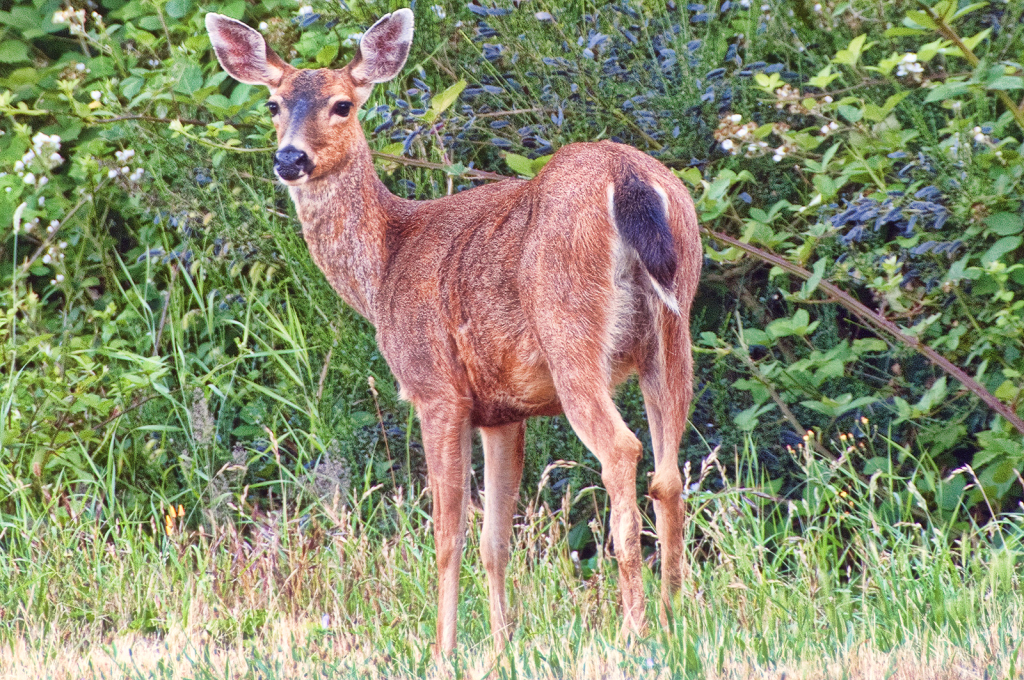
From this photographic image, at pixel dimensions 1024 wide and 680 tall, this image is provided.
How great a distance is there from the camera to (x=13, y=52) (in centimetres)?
675

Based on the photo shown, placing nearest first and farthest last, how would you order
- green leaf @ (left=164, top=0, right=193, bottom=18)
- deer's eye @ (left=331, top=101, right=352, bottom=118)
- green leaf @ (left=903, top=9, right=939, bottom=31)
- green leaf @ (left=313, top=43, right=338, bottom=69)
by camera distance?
1. green leaf @ (left=903, top=9, right=939, bottom=31)
2. deer's eye @ (left=331, top=101, right=352, bottom=118)
3. green leaf @ (left=313, top=43, right=338, bottom=69)
4. green leaf @ (left=164, top=0, right=193, bottom=18)

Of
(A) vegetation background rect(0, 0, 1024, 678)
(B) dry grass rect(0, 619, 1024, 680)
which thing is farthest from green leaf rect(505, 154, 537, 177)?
(B) dry grass rect(0, 619, 1024, 680)

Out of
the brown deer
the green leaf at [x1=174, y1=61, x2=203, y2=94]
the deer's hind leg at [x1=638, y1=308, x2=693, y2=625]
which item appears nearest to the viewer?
the brown deer

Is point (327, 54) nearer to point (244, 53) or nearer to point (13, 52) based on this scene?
point (244, 53)

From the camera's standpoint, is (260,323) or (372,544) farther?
(260,323)

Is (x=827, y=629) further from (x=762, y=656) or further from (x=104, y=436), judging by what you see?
(x=104, y=436)

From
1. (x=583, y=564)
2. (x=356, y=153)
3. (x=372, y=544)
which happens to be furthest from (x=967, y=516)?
(x=356, y=153)

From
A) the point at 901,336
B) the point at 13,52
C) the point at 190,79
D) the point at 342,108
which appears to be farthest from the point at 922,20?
the point at 13,52

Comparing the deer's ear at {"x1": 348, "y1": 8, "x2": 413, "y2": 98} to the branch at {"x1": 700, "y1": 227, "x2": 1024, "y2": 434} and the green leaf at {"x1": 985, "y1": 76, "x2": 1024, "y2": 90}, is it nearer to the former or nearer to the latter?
the branch at {"x1": 700, "y1": 227, "x2": 1024, "y2": 434}

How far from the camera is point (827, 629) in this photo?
3.53 meters

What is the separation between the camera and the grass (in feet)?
10.6

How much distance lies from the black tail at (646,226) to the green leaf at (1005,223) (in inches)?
63.4

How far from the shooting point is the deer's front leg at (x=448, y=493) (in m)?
3.90

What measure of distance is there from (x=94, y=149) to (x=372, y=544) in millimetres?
2563
